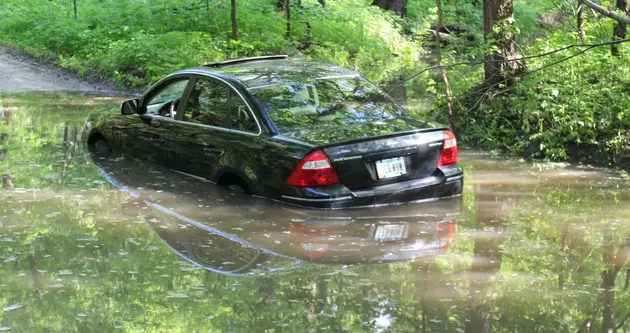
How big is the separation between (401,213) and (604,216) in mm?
2010

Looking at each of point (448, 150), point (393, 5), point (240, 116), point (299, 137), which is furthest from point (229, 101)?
point (393, 5)

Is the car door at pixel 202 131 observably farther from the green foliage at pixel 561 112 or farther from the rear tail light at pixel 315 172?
the green foliage at pixel 561 112

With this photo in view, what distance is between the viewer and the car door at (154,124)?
9.70 meters

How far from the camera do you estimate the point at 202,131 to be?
900cm

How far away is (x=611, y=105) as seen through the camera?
1073 cm

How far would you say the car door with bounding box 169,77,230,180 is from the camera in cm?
882

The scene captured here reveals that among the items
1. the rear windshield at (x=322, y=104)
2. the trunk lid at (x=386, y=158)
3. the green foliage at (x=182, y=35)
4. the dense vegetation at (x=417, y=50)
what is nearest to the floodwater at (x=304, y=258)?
the trunk lid at (x=386, y=158)

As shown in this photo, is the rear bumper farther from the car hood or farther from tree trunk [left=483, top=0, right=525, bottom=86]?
tree trunk [left=483, top=0, right=525, bottom=86]

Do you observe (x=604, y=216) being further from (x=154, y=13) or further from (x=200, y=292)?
(x=154, y=13)

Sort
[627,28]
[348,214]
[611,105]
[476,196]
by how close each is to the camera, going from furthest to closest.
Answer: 1. [627,28]
2. [611,105]
3. [476,196]
4. [348,214]

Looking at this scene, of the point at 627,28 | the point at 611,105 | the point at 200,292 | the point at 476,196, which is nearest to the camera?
the point at 200,292

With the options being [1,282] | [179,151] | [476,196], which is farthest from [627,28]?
[1,282]

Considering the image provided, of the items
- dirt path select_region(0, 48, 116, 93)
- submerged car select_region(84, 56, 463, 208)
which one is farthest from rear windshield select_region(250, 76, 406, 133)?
dirt path select_region(0, 48, 116, 93)

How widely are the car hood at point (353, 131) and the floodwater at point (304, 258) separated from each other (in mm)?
750
